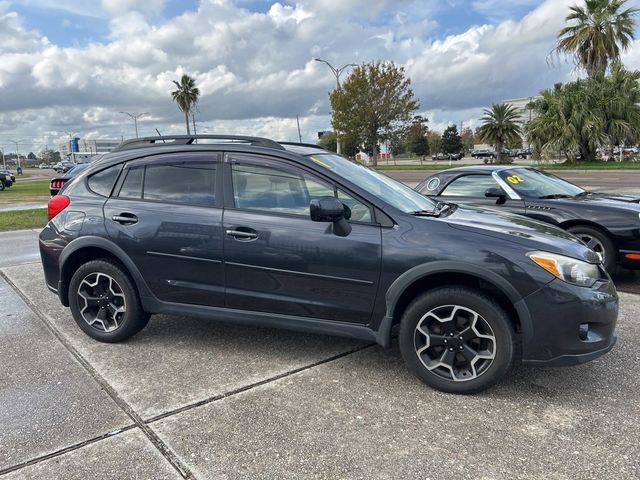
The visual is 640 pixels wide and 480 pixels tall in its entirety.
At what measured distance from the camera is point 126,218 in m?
3.94

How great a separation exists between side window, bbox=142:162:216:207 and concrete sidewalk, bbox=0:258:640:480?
3.96 feet

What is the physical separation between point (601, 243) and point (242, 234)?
4.31 meters

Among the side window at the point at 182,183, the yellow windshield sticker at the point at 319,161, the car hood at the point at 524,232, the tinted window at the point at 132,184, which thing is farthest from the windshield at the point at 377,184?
the tinted window at the point at 132,184

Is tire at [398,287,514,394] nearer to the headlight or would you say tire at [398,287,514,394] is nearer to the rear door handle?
the headlight

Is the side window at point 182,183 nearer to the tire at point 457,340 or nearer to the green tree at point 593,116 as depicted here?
the tire at point 457,340

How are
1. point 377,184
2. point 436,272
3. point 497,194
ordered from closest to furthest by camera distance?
1. point 436,272
2. point 377,184
3. point 497,194

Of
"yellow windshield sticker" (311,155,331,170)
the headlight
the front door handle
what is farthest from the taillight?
the headlight

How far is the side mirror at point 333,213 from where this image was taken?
3.22m

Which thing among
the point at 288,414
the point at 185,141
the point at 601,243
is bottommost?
the point at 288,414

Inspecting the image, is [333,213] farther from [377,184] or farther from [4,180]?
[4,180]

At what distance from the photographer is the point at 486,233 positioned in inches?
124

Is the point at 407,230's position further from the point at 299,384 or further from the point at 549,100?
the point at 549,100

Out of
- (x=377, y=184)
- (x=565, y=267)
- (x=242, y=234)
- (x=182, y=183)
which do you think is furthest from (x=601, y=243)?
(x=182, y=183)

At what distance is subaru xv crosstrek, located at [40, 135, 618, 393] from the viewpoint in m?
3.03
